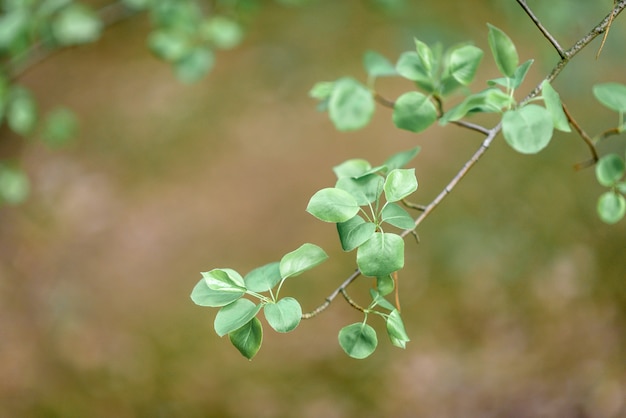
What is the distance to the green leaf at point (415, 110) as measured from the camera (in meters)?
0.82

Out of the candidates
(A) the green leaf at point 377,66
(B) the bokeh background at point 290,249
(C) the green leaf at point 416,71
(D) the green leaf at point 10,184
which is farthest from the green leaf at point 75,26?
(C) the green leaf at point 416,71

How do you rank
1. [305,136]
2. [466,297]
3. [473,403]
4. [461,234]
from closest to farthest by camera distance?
[473,403]
[466,297]
[461,234]
[305,136]

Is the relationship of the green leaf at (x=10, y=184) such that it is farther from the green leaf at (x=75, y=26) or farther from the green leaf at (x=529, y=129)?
the green leaf at (x=529, y=129)

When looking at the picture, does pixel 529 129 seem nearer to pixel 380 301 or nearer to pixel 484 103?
pixel 484 103

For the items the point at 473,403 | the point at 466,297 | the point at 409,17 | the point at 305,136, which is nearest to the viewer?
the point at 473,403

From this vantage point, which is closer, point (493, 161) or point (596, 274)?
point (596, 274)

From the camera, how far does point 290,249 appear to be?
264 cm

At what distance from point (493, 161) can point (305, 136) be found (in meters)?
1.03

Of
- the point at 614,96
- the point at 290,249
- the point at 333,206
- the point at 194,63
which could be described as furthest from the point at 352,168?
the point at 290,249

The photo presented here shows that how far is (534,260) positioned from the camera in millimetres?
2332

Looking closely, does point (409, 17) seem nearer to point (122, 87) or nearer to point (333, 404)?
point (122, 87)

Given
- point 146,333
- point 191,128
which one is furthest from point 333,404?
point 191,128

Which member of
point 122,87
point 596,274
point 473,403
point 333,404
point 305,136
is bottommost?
point 596,274

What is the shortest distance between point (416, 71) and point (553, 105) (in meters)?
0.26
